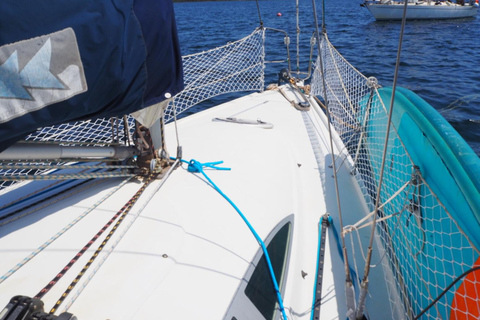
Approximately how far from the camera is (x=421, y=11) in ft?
79.7

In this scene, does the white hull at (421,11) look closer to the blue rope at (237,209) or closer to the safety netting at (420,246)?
the safety netting at (420,246)

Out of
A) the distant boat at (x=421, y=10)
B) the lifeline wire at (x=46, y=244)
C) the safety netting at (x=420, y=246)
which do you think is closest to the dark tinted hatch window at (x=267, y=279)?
the safety netting at (x=420, y=246)

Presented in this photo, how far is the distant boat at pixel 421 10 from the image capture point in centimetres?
2420

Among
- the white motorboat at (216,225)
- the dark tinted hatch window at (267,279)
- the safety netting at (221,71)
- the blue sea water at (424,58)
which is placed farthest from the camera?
the blue sea water at (424,58)

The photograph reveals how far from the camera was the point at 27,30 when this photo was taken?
95 cm

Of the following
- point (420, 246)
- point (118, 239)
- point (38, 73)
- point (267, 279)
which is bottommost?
point (267, 279)

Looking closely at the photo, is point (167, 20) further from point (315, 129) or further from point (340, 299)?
point (315, 129)

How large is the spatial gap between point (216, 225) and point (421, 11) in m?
27.6

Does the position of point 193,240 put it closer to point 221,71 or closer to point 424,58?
point 221,71

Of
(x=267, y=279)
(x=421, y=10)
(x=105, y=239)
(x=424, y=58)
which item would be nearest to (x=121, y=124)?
(x=105, y=239)

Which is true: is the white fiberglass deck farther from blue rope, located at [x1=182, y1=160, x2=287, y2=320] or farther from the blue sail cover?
the blue sail cover

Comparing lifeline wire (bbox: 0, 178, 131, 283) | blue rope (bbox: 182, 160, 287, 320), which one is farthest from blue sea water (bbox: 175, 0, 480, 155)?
lifeline wire (bbox: 0, 178, 131, 283)

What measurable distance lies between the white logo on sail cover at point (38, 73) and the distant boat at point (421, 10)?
26846mm

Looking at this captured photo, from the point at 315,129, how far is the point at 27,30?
290 cm
